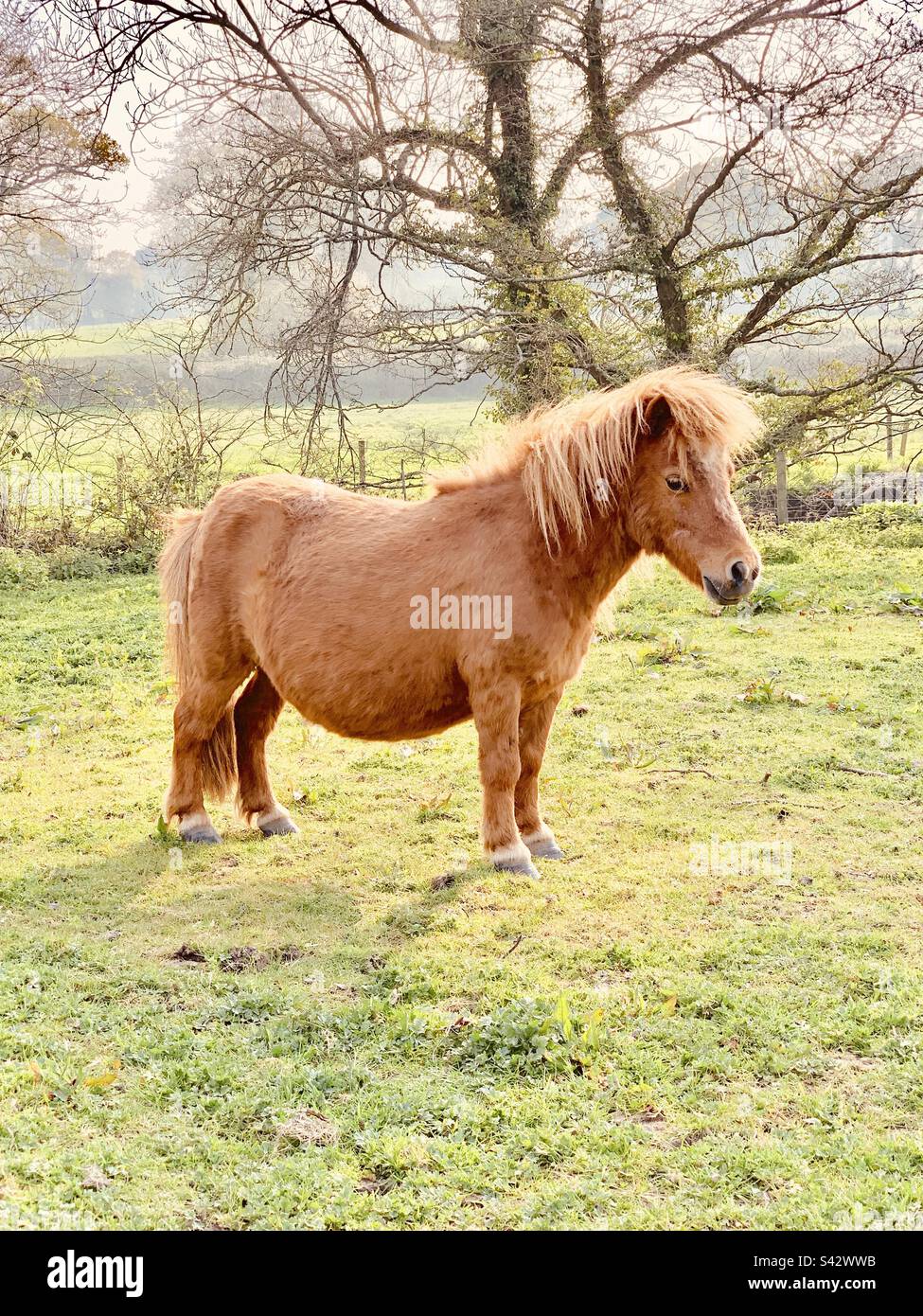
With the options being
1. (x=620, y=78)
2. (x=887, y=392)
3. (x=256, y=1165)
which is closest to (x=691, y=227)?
(x=620, y=78)

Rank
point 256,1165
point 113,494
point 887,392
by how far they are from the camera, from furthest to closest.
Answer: point 113,494
point 887,392
point 256,1165

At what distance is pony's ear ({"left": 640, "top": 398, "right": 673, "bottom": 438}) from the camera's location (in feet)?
15.3

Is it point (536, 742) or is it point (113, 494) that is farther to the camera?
point (113, 494)

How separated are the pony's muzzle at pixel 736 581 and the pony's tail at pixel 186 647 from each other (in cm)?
272

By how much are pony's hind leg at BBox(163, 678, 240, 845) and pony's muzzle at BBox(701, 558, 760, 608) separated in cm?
263

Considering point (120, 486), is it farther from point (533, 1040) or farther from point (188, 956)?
point (533, 1040)

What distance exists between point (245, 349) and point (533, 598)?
6006 mm

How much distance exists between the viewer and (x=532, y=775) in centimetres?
539

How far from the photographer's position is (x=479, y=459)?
543cm

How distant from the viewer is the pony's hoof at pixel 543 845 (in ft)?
17.4

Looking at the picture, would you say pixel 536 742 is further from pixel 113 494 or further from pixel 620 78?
pixel 113 494

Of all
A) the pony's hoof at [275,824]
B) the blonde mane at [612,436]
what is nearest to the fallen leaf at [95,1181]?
the pony's hoof at [275,824]

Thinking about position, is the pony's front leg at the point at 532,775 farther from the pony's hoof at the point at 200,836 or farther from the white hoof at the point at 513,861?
the pony's hoof at the point at 200,836

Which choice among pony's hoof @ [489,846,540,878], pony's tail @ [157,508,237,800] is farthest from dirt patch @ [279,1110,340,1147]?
pony's tail @ [157,508,237,800]
